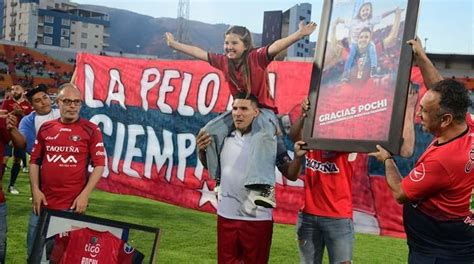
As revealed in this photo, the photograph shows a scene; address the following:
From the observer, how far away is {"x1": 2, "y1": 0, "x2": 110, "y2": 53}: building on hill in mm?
86312

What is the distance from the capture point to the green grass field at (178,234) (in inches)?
212

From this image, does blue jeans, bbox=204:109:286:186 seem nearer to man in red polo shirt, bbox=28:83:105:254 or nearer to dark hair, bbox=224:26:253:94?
dark hair, bbox=224:26:253:94

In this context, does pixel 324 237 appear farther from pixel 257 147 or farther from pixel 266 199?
pixel 257 147

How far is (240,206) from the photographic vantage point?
10.3ft

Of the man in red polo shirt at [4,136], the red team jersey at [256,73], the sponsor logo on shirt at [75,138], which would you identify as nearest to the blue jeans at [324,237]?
the red team jersey at [256,73]

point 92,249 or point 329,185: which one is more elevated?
point 329,185

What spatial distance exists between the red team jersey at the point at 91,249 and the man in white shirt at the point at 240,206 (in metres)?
0.55

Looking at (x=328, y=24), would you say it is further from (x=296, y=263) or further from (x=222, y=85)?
(x=222, y=85)

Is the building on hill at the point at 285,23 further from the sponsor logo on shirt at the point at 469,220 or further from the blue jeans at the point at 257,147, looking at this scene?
the sponsor logo on shirt at the point at 469,220

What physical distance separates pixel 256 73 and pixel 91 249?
1.76 meters

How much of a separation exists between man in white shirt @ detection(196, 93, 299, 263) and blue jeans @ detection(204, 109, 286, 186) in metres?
0.04

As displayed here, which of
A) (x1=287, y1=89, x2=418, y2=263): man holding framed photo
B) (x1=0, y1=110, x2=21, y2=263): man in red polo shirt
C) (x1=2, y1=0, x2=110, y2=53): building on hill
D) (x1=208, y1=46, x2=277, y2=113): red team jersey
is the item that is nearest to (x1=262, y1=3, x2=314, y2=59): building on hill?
(x1=208, y1=46, x2=277, y2=113): red team jersey

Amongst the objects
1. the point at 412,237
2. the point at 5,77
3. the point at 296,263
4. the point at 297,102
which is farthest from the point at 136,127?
the point at 5,77

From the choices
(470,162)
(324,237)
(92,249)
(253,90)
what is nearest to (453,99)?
(470,162)
